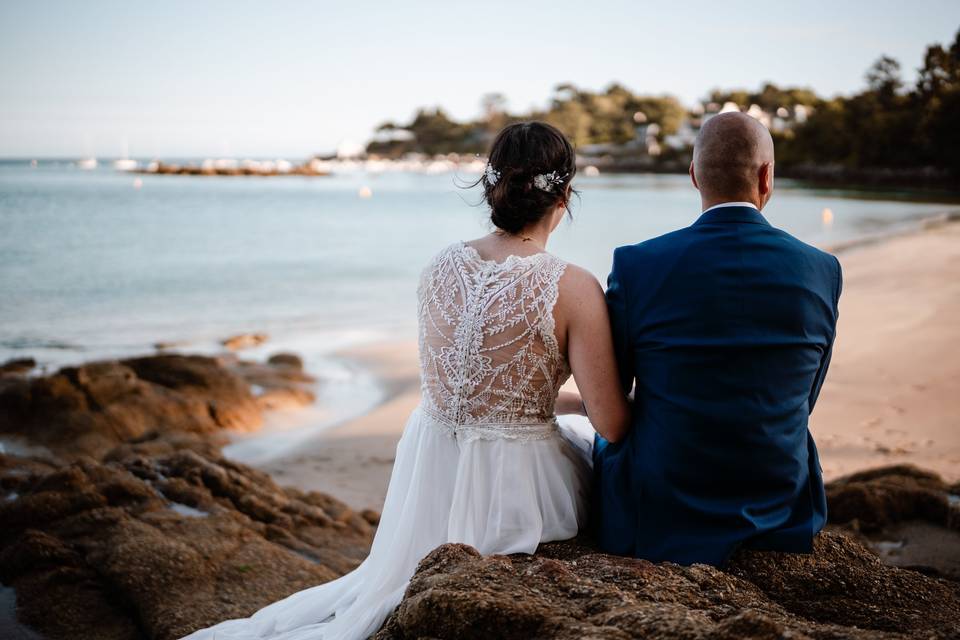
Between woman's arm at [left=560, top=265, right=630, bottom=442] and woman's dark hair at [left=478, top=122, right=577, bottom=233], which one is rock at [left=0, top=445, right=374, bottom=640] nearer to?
woman's arm at [left=560, top=265, right=630, bottom=442]

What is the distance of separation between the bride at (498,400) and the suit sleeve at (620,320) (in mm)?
36

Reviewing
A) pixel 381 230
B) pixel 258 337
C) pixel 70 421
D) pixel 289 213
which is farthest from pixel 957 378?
pixel 289 213

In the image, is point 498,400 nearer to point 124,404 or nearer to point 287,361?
point 124,404

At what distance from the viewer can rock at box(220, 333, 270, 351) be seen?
1115cm

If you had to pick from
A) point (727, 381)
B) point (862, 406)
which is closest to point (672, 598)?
point (727, 381)

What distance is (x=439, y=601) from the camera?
4.93ft

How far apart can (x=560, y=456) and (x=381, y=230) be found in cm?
3223

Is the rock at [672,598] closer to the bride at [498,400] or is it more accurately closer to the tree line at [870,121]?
the bride at [498,400]

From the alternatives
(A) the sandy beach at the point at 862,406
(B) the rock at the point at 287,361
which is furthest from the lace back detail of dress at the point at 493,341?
(B) the rock at the point at 287,361

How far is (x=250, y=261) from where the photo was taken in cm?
2214

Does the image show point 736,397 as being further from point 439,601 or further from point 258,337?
point 258,337

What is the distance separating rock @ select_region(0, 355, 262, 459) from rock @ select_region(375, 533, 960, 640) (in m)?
4.96

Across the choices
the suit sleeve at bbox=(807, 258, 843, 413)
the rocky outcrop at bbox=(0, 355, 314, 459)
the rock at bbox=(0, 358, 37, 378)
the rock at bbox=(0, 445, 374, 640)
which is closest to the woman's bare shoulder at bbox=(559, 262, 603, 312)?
the suit sleeve at bbox=(807, 258, 843, 413)

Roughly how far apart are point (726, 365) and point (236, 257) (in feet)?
73.7
